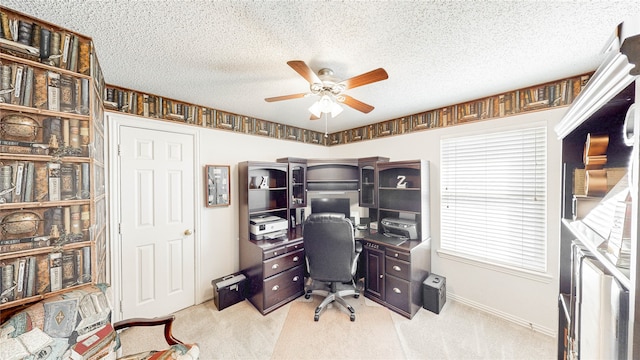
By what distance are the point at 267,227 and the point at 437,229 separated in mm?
2229

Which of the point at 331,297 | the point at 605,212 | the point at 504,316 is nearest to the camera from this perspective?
the point at 605,212

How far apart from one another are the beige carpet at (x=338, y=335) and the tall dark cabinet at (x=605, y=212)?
1.31 m

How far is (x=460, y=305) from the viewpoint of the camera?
2.62 metres

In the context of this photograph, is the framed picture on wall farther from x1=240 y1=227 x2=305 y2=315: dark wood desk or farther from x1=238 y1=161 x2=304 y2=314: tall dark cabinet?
x1=240 y1=227 x2=305 y2=315: dark wood desk

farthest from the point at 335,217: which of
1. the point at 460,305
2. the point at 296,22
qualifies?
the point at 460,305

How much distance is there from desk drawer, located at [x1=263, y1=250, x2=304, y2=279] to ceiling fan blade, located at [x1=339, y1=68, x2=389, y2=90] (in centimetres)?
207

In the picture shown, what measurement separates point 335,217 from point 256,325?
142 cm

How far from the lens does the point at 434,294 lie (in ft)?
8.14

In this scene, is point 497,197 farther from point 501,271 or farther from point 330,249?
point 330,249

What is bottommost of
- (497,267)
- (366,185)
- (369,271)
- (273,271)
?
(369,271)

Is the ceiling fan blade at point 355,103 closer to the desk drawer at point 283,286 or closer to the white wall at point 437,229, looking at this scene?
the white wall at point 437,229

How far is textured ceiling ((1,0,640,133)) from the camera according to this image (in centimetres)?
120

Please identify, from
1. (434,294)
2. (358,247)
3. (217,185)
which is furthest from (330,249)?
(217,185)

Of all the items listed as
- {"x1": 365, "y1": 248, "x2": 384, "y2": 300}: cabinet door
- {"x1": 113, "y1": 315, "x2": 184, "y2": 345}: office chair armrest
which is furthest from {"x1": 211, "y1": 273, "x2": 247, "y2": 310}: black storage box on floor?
{"x1": 365, "y1": 248, "x2": 384, "y2": 300}: cabinet door
